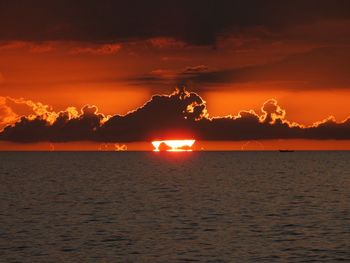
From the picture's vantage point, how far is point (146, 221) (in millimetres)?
74562

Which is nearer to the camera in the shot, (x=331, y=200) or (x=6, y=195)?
(x=331, y=200)

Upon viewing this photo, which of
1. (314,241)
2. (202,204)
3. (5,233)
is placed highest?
(202,204)

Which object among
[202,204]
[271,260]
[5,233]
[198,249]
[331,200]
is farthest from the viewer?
[331,200]

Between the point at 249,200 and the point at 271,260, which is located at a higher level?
the point at 249,200

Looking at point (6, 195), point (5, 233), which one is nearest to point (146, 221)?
point (5, 233)

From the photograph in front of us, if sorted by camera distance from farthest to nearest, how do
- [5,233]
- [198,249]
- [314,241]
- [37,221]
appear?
[37,221] → [5,233] → [314,241] → [198,249]

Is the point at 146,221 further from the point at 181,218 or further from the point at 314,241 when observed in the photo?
the point at 314,241

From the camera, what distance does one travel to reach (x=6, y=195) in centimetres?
11294

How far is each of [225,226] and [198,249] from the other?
14.4m

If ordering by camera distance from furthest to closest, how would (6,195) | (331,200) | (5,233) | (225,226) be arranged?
(6,195), (331,200), (225,226), (5,233)

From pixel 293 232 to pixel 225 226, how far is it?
7.66m

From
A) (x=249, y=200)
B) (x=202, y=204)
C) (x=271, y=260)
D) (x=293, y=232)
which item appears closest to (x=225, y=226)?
(x=293, y=232)

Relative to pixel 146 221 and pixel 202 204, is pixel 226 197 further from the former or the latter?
pixel 146 221

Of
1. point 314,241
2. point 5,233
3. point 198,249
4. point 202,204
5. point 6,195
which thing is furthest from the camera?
point 6,195
